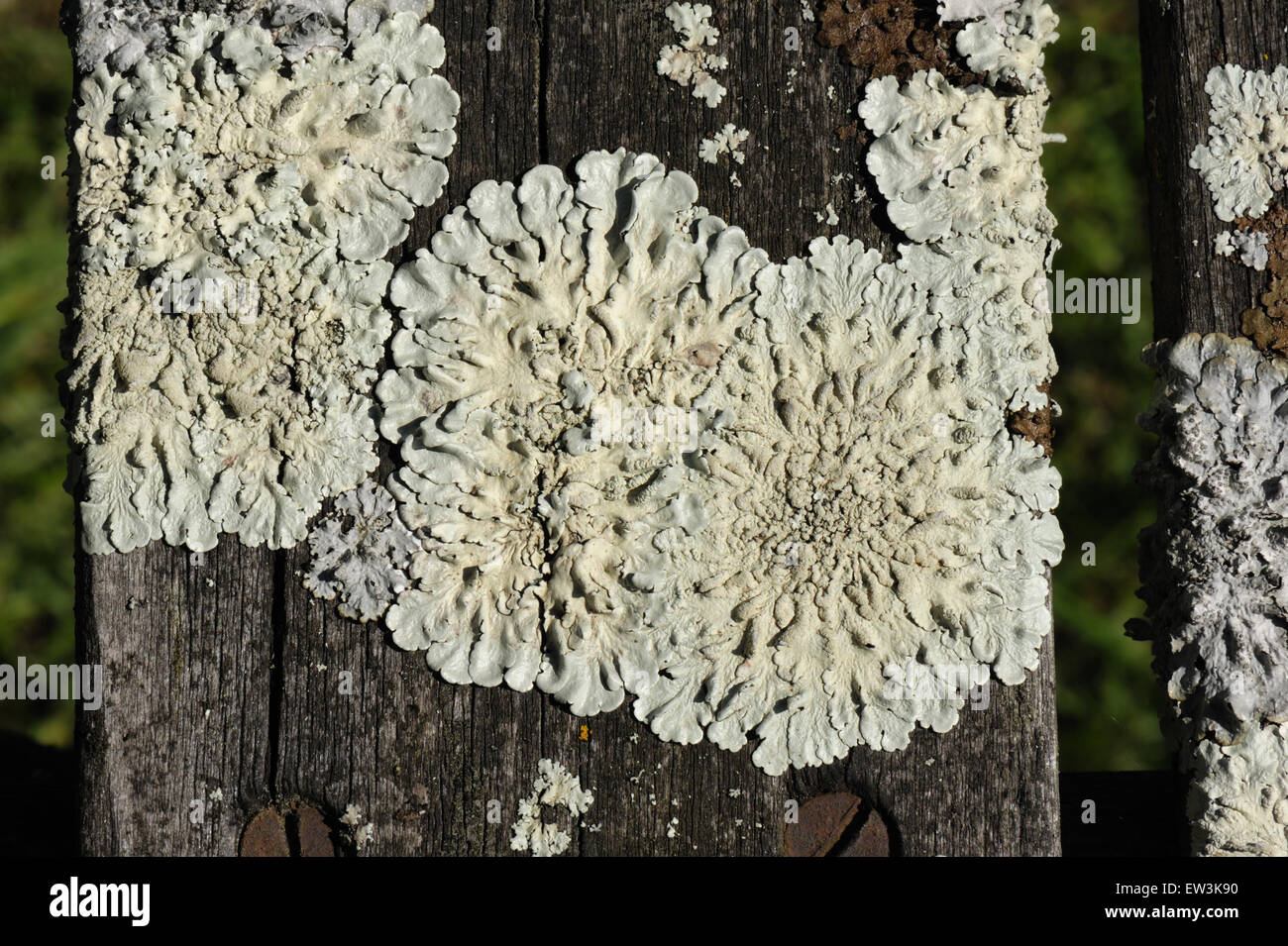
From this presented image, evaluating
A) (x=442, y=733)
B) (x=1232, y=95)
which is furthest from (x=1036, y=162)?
(x=442, y=733)

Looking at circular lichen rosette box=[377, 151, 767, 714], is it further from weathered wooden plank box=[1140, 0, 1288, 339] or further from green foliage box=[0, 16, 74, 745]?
green foliage box=[0, 16, 74, 745]

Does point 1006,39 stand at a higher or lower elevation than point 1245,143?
higher

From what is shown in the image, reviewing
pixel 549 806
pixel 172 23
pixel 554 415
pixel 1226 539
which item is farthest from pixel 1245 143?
pixel 172 23

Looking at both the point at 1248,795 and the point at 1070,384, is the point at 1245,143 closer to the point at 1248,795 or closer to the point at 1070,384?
the point at 1248,795

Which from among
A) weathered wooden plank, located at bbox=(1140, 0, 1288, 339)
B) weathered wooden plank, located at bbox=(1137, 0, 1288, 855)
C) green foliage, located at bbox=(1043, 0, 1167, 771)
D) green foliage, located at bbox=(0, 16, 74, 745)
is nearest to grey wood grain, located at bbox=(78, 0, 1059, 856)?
weathered wooden plank, located at bbox=(1137, 0, 1288, 855)

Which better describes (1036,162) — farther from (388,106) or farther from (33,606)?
(33,606)

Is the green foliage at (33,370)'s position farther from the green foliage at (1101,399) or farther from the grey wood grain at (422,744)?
the green foliage at (1101,399)

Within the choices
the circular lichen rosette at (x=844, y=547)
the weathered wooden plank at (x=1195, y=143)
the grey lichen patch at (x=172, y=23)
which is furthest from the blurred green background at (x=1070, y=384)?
the grey lichen patch at (x=172, y=23)
